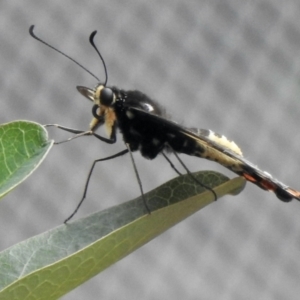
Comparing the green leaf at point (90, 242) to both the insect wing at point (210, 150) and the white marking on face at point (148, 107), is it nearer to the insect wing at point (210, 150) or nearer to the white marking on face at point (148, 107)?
the insect wing at point (210, 150)

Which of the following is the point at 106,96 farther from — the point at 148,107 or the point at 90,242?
the point at 90,242

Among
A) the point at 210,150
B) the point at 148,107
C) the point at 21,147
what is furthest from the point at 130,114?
the point at 21,147

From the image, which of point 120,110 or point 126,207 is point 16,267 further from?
point 120,110

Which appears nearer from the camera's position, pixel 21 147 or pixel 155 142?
pixel 21 147

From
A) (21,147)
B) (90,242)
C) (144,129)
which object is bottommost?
(90,242)

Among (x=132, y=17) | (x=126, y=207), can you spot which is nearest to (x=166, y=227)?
(x=126, y=207)

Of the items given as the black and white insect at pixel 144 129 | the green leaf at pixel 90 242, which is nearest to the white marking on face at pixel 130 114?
the black and white insect at pixel 144 129

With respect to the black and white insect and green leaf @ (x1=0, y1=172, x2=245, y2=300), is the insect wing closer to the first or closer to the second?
the black and white insect
